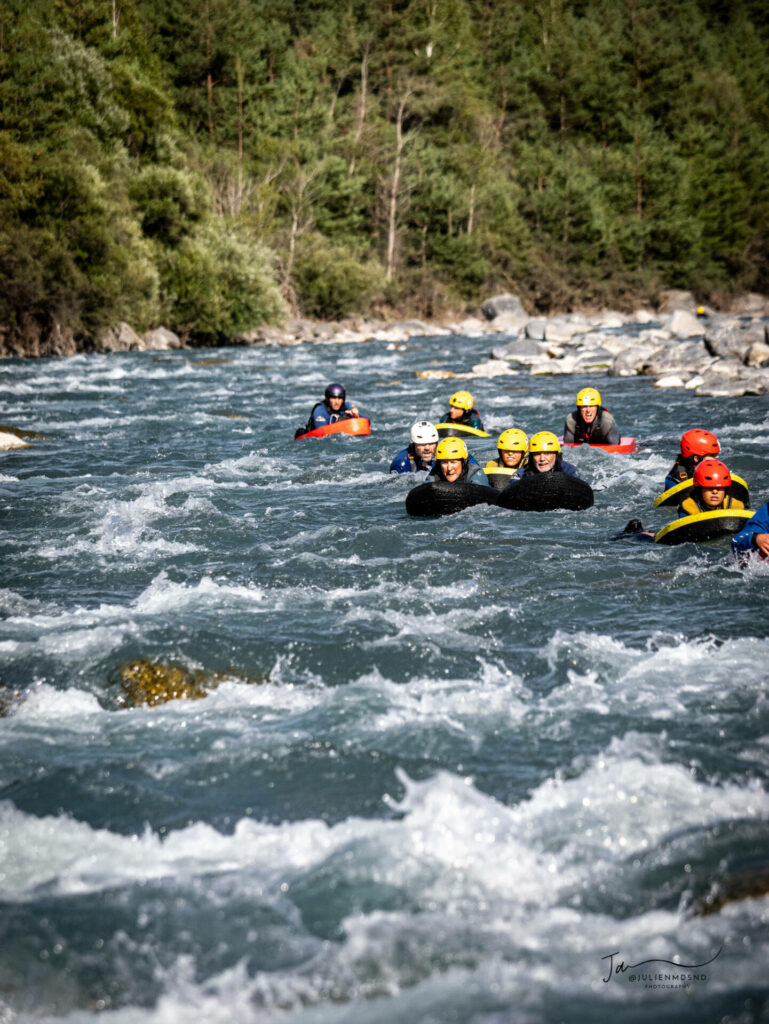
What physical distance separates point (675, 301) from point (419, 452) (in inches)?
1972

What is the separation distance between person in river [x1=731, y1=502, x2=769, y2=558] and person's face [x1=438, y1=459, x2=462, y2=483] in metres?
3.01

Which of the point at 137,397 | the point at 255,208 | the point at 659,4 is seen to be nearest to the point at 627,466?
the point at 137,397

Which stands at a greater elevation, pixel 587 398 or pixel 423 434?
pixel 587 398

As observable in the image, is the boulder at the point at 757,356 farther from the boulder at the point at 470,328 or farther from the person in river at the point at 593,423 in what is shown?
the boulder at the point at 470,328

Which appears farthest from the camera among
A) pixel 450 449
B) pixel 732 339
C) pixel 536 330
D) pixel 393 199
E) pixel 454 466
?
pixel 393 199

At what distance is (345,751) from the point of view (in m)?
4.99

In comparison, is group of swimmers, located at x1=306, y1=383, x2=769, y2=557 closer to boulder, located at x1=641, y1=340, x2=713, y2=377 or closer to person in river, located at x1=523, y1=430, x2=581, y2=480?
person in river, located at x1=523, y1=430, x2=581, y2=480

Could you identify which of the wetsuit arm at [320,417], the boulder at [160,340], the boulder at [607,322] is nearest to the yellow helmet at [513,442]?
the wetsuit arm at [320,417]

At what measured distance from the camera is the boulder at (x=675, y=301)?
183 feet

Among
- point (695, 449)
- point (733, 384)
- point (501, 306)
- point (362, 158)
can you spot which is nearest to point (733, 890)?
point (695, 449)

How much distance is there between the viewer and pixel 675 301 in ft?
187

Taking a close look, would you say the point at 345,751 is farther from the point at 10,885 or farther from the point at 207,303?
the point at 207,303

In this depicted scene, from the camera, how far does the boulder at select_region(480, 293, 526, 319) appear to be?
153 ft
